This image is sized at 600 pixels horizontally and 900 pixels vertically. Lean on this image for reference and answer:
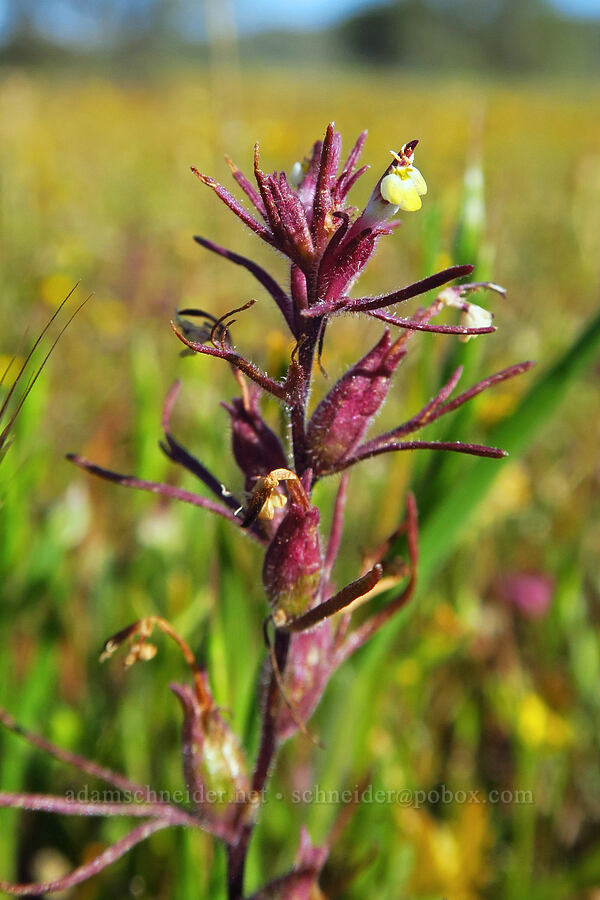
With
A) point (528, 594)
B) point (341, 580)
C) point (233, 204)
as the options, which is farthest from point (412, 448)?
point (528, 594)

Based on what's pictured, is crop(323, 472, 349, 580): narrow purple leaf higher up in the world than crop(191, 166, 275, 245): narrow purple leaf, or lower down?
lower down

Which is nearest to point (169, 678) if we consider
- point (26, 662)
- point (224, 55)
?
point (26, 662)

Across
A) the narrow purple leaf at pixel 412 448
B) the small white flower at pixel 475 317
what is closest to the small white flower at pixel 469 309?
the small white flower at pixel 475 317

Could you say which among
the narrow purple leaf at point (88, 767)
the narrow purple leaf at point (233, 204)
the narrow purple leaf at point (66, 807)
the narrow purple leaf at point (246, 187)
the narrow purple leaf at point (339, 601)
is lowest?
the narrow purple leaf at point (66, 807)

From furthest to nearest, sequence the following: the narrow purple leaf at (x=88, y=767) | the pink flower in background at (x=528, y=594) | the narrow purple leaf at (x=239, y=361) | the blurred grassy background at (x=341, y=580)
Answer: the pink flower in background at (x=528, y=594), the blurred grassy background at (x=341, y=580), the narrow purple leaf at (x=88, y=767), the narrow purple leaf at (x=239, y=361)

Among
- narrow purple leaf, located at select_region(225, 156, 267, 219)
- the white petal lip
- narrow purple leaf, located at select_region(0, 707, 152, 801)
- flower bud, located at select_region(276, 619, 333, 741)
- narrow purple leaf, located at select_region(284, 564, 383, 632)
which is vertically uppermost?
narrow purple leaf, located at select_region(225, 156, 267, 219)

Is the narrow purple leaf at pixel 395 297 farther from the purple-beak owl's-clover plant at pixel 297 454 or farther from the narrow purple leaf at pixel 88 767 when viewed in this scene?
the narrow purple leaf at pixel 88 767

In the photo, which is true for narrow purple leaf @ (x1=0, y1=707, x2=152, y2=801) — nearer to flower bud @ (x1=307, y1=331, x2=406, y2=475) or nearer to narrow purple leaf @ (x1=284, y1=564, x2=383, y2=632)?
narrow purple leaf @ (x1=284, y1=564, x2=383, y2=632)

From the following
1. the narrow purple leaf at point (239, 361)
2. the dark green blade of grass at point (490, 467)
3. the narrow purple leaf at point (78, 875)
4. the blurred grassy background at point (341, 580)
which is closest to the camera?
the narrow purple leaf at point (239, 361)

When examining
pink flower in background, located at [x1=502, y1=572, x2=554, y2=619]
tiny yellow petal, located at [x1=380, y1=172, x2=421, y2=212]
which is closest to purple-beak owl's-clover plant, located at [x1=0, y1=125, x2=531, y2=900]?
tiny yellow petal, located at [x1=380, y1=172, x2=421, y2=212]
